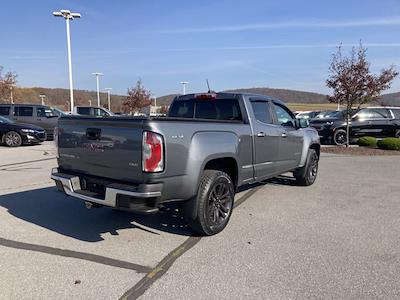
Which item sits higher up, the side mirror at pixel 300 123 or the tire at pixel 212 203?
the side mirror at pixel 300 123

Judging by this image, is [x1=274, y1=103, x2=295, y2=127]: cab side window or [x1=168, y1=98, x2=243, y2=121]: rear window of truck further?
[x1=274, y1=103, x2=295, y2=127]: cab side window

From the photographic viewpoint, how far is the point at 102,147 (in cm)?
452

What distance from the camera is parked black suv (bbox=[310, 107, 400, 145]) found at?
60.6 ft

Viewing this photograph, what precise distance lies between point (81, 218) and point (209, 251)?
2220mm

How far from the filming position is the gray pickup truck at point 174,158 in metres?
4.15

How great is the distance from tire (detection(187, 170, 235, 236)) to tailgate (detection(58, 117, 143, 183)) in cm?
93

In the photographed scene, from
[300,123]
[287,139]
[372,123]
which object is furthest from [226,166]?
[372,123]

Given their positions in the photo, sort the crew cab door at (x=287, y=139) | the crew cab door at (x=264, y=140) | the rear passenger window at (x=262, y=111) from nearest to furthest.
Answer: the crew cab door at (x=264, y=140) < the rear passenger window at (x=262, y=111) < the crew cab door at (x=287, y=139)

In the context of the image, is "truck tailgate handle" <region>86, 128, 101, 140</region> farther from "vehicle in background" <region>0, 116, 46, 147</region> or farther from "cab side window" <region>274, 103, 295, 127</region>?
"vehicle in background" <region>0, 116, 46, 147</region>

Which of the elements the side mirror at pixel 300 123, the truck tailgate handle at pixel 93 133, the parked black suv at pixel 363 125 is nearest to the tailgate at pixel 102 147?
the truck tailgate handle at pixel 93 133

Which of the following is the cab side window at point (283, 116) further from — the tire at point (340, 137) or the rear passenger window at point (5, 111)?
the rear passenger window at point (5, 111)

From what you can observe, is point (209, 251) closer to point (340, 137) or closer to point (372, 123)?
point (340, 137)

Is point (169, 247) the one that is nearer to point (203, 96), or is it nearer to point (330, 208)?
point (203, 96)

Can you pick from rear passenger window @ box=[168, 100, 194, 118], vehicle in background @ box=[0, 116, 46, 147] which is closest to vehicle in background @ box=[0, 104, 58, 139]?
vehicle in background @ box=[0, 116, 46, 147]
